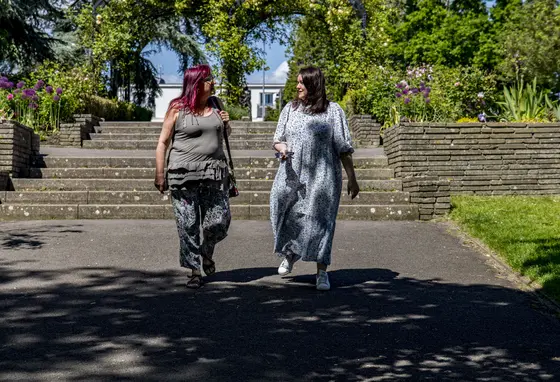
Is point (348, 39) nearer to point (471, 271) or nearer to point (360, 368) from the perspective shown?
point (471, 271)

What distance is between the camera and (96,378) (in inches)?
164

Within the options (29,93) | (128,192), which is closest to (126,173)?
(128,192)

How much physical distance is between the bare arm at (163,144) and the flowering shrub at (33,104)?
1041 cm

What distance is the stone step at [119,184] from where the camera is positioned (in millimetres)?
12219

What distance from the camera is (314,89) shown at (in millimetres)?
6906

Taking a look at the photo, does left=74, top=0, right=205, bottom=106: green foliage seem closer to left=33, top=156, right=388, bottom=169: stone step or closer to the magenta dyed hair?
left=33, top=156, right=388, bottom=169: stone step

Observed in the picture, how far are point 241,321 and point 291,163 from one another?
186 centimetres

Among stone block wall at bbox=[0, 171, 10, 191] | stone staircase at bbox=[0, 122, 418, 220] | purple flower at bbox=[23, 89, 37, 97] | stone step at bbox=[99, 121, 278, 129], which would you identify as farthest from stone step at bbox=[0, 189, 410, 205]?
stone step at bbox=[99, 121, 278, 129]

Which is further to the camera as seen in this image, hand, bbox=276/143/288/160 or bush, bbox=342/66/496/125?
bush, bbox=342/66/496/125

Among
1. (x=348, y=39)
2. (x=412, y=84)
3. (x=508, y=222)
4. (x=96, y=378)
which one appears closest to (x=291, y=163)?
(x=96, y=378)

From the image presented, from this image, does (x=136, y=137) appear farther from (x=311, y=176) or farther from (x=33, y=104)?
(x=311, y=176)

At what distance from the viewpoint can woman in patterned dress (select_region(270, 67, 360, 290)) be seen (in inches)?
271

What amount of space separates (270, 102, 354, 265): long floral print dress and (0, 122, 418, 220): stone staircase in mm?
4316

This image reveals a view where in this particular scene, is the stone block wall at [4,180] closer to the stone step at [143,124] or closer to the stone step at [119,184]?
the stone step at [119,184]
